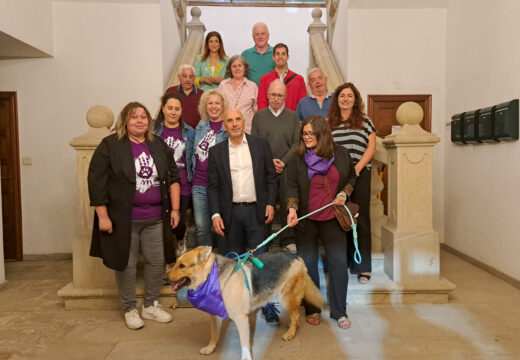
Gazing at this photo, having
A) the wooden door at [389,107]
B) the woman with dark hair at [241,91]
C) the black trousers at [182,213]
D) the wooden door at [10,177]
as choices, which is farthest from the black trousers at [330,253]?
the wooden door at [10,177]

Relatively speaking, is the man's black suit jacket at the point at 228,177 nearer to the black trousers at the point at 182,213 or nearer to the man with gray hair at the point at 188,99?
the black trousers at the point at 182,213

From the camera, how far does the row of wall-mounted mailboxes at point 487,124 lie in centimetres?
475

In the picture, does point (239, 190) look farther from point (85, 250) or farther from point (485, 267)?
point (485, 267)

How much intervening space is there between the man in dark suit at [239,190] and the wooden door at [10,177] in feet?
13.8

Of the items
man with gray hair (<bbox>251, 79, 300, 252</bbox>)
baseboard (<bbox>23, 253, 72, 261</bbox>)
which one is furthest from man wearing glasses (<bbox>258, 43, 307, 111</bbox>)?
baseboard (<bbox>23, 253, 72, 261</bbox>)

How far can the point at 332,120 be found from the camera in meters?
4.01

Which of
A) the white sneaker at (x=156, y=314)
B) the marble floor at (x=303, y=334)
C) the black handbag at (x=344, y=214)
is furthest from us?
the white sneaker at (x=156, y=314)

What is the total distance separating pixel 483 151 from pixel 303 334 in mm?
3545

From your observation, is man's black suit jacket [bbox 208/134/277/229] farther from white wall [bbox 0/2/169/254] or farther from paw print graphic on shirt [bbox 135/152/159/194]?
white wall [bbox 0/2/169/254]

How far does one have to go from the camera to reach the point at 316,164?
3504 mm

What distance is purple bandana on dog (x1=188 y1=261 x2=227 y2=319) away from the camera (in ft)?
9.42

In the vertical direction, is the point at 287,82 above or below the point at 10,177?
above

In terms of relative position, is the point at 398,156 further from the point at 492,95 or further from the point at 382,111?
the point at 382,111

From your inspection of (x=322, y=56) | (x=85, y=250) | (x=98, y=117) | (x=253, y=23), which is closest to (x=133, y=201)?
(x=85, y=250)
